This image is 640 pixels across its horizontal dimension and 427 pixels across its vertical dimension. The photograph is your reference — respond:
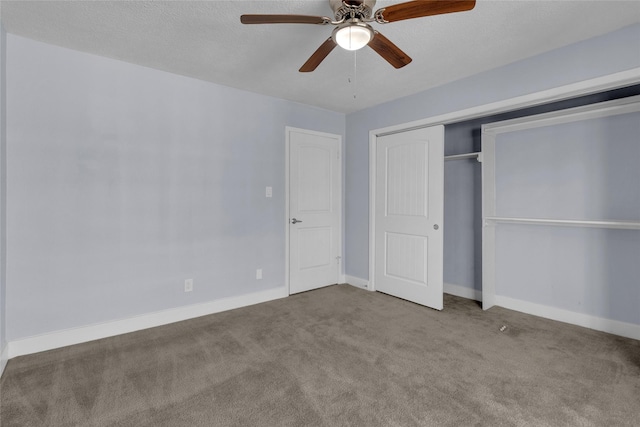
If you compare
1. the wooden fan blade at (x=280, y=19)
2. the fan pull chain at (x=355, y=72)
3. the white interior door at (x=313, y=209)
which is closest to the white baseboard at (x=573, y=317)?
the white interior door at (x=313, y=209)

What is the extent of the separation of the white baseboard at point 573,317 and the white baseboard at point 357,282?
1.53 m

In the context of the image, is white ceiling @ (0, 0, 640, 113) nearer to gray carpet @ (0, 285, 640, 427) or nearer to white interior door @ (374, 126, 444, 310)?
white interior door @ (374, 126, 444, 310)

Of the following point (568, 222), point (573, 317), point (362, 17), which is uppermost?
point (362, 17)

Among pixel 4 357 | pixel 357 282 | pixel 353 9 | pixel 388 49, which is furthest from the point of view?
pixel 357 282

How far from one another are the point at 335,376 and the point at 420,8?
226 centimetres

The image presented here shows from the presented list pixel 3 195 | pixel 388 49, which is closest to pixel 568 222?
pixel 388 49

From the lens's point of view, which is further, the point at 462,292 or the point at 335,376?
the point at 462,292

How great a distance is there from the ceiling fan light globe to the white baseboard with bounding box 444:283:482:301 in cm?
324

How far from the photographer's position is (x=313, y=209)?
4.31 m

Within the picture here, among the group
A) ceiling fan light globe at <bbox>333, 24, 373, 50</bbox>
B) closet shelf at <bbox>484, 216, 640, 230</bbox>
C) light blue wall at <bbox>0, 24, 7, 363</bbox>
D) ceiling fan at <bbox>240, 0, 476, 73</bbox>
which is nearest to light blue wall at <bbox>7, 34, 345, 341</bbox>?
light blue wall at <bbox>0, 24, 7, 363</bbox>

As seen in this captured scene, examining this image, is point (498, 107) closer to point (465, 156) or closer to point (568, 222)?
point (465, 156)

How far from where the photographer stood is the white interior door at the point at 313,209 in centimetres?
413

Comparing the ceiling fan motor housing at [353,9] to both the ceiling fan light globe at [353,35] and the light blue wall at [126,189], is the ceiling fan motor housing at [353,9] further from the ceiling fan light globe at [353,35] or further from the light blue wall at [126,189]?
the light blue wall at [126,189]

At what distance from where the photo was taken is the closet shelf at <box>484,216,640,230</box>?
2.71m
